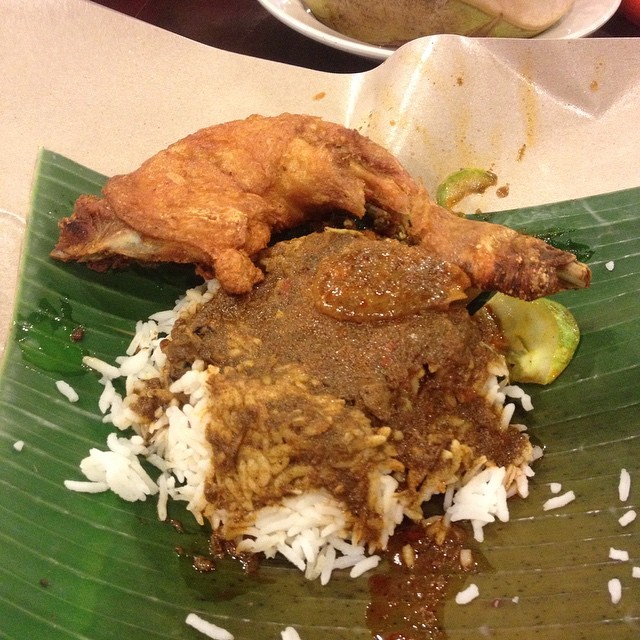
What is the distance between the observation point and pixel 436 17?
417 cm

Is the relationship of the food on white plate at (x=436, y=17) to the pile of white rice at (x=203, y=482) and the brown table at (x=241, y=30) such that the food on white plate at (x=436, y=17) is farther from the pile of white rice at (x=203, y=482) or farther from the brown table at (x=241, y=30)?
the pile of white rice at (x=203, y=482)

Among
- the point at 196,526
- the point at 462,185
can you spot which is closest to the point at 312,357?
the point at 196,526

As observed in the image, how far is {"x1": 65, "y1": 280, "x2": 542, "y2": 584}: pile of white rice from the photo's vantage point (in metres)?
2.55

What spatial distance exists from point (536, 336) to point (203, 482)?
1.89 m

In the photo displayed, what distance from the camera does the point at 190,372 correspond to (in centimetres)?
281

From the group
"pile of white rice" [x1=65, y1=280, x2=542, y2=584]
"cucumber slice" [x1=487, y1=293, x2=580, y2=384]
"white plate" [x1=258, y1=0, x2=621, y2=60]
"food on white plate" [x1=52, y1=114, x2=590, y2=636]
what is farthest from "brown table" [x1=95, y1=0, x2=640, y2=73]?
"pile of white rice" [x1=65, y1=280, x2=542, y2=584]

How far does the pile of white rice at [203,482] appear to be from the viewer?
8.37 feet

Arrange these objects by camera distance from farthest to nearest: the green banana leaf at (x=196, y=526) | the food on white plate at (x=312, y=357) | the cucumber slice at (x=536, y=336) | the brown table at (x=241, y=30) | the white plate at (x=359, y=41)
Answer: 1. the brown table at (x=241, y=30)
2. the white plate at (x=359, y=41)
3. the cucumber slice at (x=536, y=336)
4. the food on white plate at (x=312, y=357)
5. the green banana leaf at (x=196, y=526)

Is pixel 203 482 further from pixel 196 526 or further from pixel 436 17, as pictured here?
pixel 436 17

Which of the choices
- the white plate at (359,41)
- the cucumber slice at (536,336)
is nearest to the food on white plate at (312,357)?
the cucumber slice at (536,336)

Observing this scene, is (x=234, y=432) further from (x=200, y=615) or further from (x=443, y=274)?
(x=443, y=274)

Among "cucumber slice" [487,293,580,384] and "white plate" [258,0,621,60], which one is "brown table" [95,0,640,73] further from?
"cucumber slice" [487,293,580,384]

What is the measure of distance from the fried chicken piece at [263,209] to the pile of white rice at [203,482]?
0.44 metres

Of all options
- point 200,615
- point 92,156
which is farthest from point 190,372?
point 92,156
